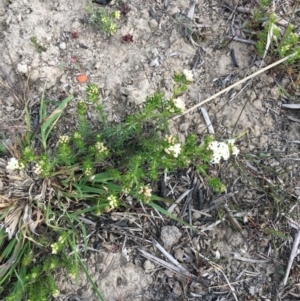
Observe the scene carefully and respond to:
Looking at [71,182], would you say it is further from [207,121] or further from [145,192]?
[207,121]

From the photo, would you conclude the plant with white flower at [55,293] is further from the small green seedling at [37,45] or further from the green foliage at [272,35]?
the green foliage at [272,35]

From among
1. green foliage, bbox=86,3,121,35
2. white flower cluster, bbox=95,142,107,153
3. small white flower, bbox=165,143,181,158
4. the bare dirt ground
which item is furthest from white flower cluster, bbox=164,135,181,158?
green foliage, bbox=86,3,121,35

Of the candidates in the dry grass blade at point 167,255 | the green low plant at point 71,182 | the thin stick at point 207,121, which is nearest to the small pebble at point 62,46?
the green low plant at point 71,182

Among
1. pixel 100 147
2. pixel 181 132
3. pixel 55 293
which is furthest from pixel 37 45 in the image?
pixel 55 293

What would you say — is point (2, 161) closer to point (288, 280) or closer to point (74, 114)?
point (74, 114)

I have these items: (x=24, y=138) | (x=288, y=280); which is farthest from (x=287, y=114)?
(x=24, y=138)
